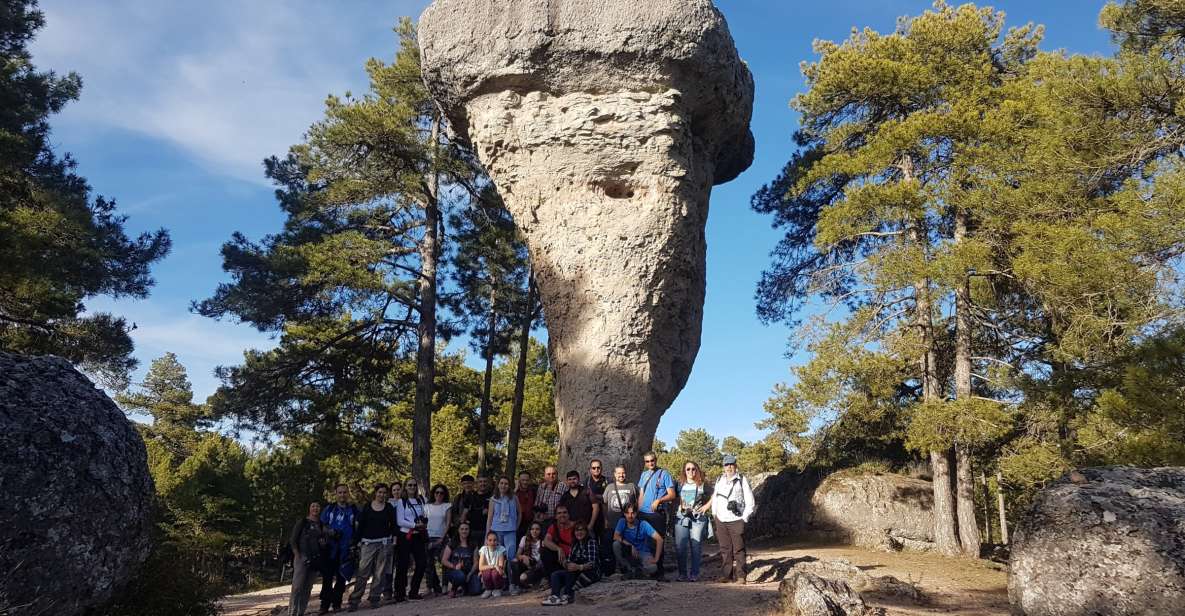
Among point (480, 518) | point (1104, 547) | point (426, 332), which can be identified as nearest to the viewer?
point (1104, 547)

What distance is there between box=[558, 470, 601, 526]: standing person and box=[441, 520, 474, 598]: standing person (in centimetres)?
122

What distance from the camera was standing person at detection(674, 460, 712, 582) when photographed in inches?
330

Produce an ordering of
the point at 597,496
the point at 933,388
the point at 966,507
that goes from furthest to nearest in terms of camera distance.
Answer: the point at 933,388 < the point at 966,507 < the point at 597,496

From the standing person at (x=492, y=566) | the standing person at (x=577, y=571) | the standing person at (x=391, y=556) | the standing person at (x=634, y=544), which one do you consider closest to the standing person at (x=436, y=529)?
the standing person at (x=391, y=556)

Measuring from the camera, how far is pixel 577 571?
7.75 metres

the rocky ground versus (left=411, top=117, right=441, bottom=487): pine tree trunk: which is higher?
(left=411, top=117, right=441, bottom=487): pine tree trunk

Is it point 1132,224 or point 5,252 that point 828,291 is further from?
point 5,252

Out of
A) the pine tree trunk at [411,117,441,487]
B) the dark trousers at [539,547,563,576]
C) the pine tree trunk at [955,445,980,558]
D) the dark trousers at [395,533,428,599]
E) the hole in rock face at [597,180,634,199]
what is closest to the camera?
the dark trousers at [539,547,563,576]

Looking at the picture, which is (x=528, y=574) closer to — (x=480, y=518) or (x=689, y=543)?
(x=480, y=518)

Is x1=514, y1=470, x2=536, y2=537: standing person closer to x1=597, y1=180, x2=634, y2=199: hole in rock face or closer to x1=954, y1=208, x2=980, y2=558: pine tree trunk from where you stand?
x1=597, y1=180, x2=634, y2=199: hole in rock face

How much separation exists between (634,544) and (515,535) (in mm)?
1370

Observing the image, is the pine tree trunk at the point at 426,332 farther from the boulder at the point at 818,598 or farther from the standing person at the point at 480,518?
the boulder at the point at 818,598

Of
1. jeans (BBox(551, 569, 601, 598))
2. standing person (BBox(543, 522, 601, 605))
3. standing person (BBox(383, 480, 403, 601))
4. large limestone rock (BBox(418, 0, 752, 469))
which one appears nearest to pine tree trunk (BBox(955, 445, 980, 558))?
large limestone rock (BBox(418, 0, 752, 469))

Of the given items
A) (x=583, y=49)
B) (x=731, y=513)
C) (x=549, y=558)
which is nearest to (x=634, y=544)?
(x=549, y=558)
